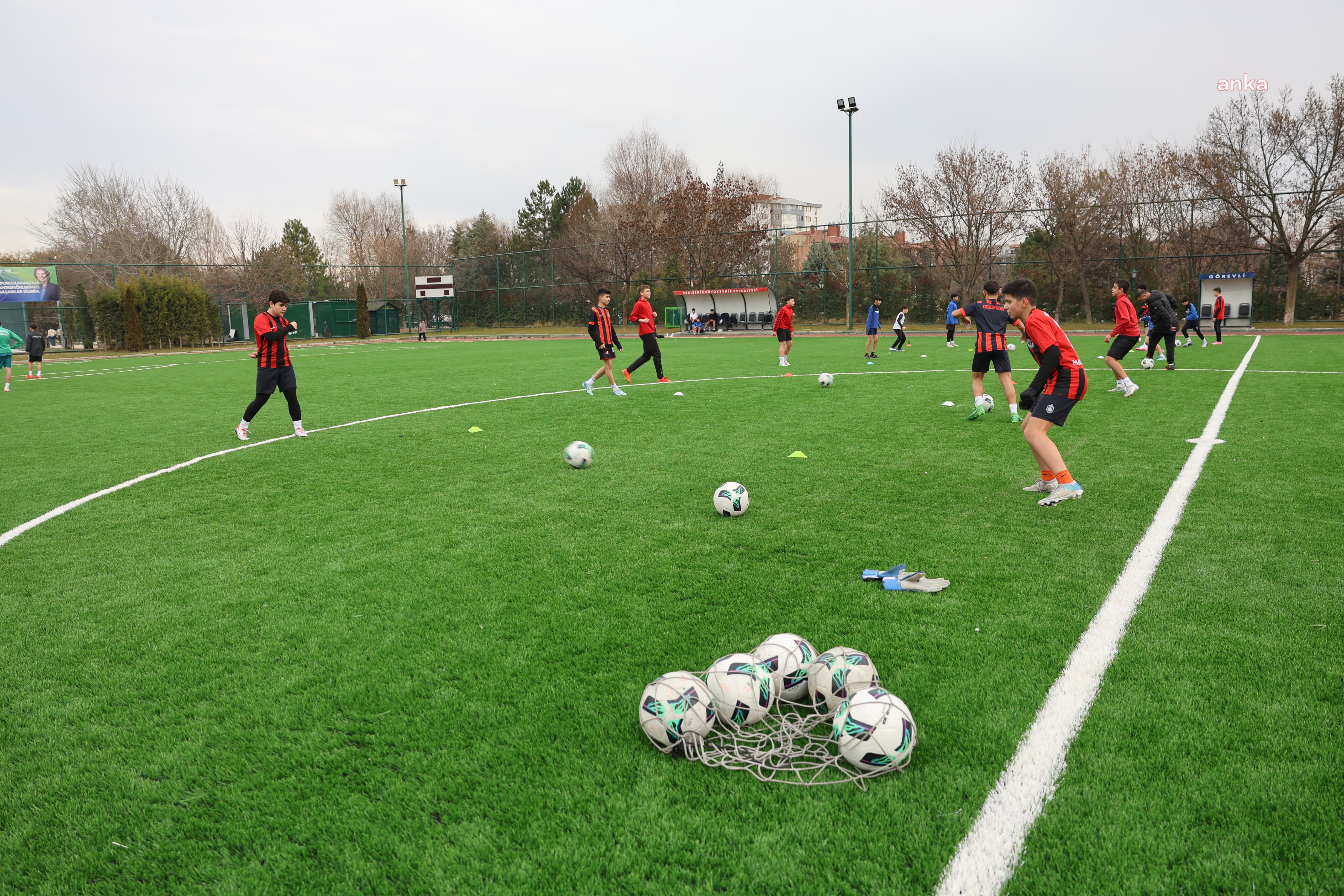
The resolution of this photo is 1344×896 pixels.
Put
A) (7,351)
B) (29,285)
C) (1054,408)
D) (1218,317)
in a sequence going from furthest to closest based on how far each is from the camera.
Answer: (29,285) → (1218,317) → (7,351) → (1054,408)

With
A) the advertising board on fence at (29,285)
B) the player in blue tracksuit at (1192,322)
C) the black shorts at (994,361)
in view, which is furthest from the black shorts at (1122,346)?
the advertising board on fence at (29,285)

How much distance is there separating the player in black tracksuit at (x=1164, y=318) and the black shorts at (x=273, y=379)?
14728 mm

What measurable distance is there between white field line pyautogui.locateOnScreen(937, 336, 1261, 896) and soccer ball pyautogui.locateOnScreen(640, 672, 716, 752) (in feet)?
3.24

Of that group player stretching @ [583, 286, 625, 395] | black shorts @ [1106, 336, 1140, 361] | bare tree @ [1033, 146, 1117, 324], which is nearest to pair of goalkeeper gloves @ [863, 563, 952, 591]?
player stretching @ [583, 286, 625, 395]

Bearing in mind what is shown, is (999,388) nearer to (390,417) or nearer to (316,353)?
(390,417)

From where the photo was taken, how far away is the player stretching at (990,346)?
10414 mm

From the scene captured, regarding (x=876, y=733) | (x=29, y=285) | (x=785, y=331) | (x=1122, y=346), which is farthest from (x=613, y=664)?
(x=29, y=285)

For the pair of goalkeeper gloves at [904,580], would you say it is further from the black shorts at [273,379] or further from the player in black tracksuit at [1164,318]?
the player in black tracksuit at [1164,318]

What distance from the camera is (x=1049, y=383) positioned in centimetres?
644

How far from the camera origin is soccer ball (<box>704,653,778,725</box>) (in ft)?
10.4

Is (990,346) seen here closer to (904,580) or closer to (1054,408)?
(1054,408)

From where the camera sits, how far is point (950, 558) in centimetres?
508

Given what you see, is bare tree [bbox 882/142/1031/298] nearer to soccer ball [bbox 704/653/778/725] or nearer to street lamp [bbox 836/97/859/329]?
street lamp [bbox 836/97/859/329]

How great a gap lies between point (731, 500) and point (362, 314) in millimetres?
47084
